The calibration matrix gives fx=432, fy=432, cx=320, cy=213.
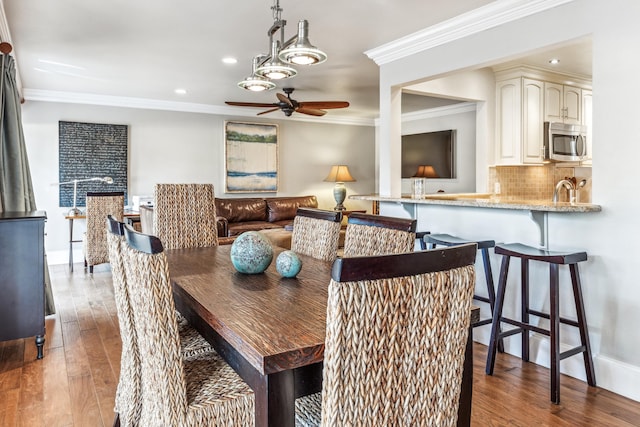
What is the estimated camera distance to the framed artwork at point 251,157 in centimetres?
698

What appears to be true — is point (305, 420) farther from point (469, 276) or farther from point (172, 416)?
point (469, 276)

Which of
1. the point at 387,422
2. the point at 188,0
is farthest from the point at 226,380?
the point at 188,0

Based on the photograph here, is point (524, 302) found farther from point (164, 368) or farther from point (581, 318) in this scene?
point (164, 368)

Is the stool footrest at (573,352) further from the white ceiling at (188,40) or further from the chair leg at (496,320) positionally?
the white ceiling at (188,40)

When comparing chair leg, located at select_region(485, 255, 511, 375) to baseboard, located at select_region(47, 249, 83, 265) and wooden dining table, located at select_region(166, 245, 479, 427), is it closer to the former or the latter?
wooden dining table, located at select_region(166, 245, 479, 427)

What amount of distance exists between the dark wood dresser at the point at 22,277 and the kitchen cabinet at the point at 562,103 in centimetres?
507

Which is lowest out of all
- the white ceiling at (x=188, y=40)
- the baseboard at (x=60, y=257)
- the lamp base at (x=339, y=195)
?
the baseboard at (x=60, y=257)

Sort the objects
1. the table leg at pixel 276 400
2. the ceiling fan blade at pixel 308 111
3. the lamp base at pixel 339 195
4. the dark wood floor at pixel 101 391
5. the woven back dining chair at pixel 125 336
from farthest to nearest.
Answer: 1. the lamp base at pixel 339 195
2. the ceiling fan blade at pixel 308 111
3. the dark wood floor at pixel 101 391
4. the woven back dining chair at pixel 125 336
5. the table leg at pixel 276 400

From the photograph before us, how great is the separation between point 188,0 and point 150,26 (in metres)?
0.65

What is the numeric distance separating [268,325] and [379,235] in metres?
0.92

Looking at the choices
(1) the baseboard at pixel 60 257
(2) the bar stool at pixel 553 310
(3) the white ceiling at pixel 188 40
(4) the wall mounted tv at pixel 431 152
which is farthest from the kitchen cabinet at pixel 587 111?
(1) the baseboard at pixel 60 257

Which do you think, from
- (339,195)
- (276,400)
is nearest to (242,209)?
(339,195)

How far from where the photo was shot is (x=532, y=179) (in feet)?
17.8

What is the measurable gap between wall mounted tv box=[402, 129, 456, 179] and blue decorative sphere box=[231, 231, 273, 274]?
17.6ft
